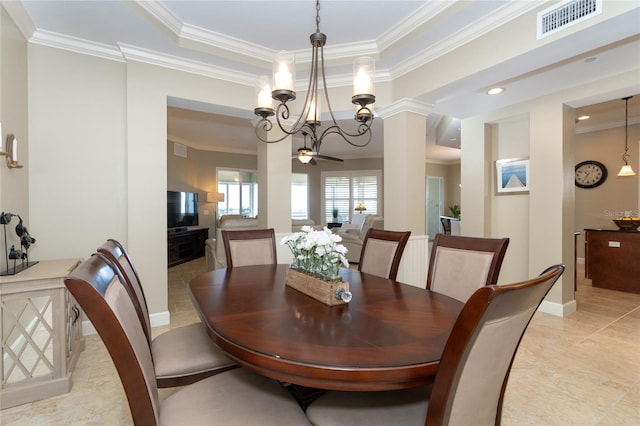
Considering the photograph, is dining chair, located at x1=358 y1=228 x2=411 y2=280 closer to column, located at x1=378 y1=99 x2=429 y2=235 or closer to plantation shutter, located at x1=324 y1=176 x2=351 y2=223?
column, located at x1=378 y1=99 x2=429 y2=235

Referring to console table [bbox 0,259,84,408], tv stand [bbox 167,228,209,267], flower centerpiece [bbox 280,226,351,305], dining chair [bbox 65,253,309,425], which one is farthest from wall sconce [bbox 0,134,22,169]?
tv stand [bbox 167,228,209,267]

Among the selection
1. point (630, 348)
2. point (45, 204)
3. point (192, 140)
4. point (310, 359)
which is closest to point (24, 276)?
point (45, 204)

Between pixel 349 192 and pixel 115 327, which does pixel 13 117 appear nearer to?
pixel 115 327

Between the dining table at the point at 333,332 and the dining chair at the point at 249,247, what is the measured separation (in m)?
0.70

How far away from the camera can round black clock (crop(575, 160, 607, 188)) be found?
551 cm

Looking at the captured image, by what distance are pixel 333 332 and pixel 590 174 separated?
6824mm

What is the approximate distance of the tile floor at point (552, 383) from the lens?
5.63 ft

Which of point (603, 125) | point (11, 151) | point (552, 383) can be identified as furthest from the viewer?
point (603, 125)

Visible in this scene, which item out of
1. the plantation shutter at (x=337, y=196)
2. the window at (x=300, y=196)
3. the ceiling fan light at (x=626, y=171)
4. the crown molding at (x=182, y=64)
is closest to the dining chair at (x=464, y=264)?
the crown molding at (x=182, y=64)

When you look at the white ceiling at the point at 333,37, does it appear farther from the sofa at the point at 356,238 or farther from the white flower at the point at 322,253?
the sofa at the point at 356,238

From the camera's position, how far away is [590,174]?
567 cm

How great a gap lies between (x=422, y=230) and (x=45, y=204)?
11.8 feet

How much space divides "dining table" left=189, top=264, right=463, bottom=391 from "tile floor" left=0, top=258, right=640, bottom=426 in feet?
3.09

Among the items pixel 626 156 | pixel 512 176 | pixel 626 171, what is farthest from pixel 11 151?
pixel 626 156
